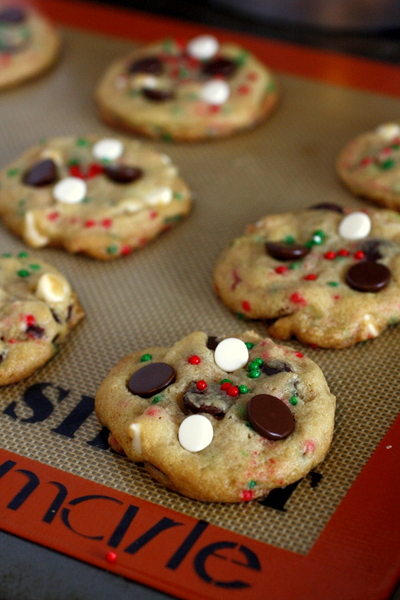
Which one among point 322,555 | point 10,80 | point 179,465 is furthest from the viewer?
point 10,80

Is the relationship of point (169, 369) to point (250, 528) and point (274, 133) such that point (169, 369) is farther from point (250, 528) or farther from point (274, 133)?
point (274, 133)

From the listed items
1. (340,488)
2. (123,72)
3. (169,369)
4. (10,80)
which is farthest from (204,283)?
(10,80)

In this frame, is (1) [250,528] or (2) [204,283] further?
(2) [204,283]

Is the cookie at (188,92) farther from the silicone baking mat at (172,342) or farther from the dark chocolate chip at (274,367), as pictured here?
the dark chocolate chip at (274,367)

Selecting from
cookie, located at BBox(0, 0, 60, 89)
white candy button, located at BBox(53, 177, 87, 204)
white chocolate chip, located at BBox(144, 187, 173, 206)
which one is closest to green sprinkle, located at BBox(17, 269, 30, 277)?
white candy button, located at BBox(53, 177, 87, 204)

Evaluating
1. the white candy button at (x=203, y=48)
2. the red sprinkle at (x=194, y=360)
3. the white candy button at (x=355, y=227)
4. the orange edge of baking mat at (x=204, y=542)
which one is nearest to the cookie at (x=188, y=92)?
the white candy button at (x=203, y=48)

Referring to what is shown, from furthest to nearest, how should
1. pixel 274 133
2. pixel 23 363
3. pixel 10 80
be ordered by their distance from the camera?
pixel 10 80, pixel 274 133, pixel 23 363
